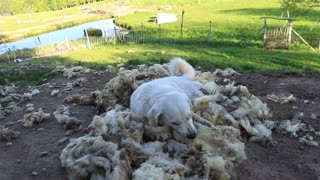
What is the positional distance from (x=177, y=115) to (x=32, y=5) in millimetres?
126942

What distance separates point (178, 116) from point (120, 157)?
103 cm

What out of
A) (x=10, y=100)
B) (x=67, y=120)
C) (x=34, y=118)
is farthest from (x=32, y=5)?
(x=67, y=120)

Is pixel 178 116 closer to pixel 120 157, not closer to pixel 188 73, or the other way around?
pixel 120 157

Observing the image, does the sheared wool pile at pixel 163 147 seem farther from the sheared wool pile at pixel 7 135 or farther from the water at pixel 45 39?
the water at pixel 45 39

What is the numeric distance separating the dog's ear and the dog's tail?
7.54ft

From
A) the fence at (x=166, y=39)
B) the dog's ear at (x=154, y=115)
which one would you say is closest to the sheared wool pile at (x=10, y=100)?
the dog's ear at (x=154, y=115)

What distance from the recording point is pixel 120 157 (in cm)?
517

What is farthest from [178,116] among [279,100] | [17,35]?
[17,35]

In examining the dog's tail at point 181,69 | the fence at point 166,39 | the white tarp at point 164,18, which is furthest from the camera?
the white tarp at point 164,18

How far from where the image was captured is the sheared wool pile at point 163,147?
5.07 meters

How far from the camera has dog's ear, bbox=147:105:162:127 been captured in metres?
5.67

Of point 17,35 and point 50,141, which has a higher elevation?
point 50,141

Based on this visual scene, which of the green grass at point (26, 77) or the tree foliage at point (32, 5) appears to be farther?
the tree foliage at point (32, 5)

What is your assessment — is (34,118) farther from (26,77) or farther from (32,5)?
(32,5)
